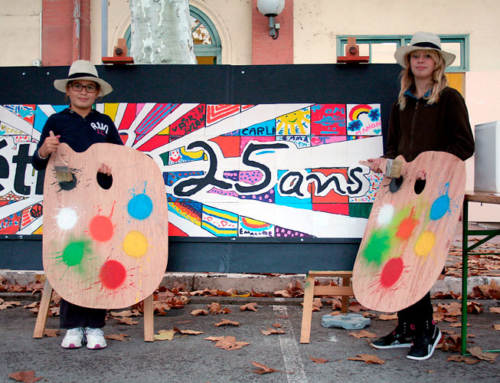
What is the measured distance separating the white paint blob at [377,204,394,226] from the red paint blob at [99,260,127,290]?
1.82 meters

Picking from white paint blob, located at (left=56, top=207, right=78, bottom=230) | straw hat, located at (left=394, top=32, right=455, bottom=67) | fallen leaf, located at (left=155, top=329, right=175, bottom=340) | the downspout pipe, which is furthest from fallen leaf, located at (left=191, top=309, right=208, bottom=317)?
the downspout pipe

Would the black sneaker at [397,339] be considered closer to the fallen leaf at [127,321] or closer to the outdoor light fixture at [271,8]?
the fallen leaf at [127,321]

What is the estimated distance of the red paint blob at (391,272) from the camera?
393 cm

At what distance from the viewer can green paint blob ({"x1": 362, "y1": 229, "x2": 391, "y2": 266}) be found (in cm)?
405

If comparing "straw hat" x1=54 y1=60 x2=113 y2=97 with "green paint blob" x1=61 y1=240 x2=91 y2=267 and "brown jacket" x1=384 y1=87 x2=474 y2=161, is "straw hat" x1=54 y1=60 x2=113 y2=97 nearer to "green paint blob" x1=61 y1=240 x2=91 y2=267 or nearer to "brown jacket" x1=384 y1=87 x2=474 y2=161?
"green paint blob" x1=61 y1=240 x2=91 y2=267

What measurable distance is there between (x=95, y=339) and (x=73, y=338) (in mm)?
152

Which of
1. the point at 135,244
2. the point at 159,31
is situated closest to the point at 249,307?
the point at 135,244

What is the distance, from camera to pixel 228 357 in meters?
3.98

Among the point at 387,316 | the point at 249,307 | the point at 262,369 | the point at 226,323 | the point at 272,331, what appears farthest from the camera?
the point at 249,307

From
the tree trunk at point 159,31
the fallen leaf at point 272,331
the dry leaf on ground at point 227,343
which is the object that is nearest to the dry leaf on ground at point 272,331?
the fallen leaf at point 272,331

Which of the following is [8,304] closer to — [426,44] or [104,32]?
[104,32]

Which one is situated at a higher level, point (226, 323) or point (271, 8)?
point (271, 8)

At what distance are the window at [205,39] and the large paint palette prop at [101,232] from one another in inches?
301

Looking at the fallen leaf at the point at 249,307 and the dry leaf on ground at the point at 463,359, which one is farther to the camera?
the fallen leaf at the point at 249,307
